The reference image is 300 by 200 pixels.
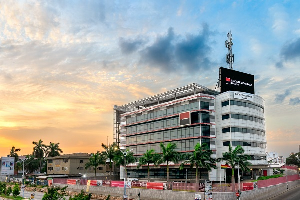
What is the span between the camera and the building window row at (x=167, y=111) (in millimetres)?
88750

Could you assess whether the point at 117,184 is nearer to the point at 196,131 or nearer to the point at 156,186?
the point at 156,186

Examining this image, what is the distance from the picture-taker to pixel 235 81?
3725 inches

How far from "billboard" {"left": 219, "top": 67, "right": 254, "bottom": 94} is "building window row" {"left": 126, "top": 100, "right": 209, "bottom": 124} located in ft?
29.0

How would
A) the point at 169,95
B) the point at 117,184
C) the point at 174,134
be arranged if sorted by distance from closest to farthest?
the point at 117,184, the point at 174,134, the point at 169,95

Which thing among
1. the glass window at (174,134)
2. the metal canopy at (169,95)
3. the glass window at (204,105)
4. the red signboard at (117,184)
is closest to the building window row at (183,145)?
the glass window at (174,134)

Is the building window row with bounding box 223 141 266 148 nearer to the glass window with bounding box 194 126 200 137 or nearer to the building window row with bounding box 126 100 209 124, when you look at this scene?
the glass window with bounding box 194 126 200 137

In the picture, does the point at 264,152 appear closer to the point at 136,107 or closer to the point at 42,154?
the point at 136,107

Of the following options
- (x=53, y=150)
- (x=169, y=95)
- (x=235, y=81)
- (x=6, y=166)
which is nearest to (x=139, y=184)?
(x=169, y=95)

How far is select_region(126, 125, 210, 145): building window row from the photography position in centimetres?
8775

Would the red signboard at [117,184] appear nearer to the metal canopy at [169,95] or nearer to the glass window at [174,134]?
the glass window at [174,134]

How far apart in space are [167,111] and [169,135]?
7419mm

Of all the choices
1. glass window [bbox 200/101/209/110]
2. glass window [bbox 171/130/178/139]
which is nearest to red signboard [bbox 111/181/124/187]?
glass window [bbox 171/130/178/139]

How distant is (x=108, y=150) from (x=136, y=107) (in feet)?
80.1

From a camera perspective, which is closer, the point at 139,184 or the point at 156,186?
the point at 156,186
